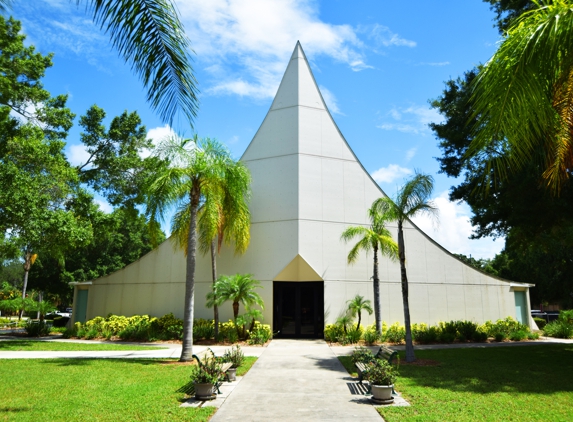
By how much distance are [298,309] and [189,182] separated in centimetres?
999

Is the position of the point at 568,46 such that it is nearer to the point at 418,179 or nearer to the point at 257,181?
the point at 418,179

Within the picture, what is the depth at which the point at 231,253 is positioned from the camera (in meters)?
22.0

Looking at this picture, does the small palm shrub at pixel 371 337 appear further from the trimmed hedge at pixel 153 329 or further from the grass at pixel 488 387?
the trimmed hedge at pixel 153 329

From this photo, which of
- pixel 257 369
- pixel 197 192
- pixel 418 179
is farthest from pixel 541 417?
pixel 197 192

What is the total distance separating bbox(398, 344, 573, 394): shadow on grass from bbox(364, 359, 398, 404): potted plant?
1.83 m

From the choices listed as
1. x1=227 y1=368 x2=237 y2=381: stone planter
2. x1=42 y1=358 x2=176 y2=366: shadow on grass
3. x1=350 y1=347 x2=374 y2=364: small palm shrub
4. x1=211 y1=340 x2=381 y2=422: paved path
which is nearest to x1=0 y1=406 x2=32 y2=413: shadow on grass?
x1=211 y1=340 x2=381 y2=422: paved path

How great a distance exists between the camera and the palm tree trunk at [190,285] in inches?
521

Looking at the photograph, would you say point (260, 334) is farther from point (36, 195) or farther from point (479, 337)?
point (36, 195)

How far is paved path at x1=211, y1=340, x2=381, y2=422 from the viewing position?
6930mm

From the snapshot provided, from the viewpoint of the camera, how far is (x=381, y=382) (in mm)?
8109

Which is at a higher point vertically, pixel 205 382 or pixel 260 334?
pixel 205 382

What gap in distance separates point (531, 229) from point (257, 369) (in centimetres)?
1089

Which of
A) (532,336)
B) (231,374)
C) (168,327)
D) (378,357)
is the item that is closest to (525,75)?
(378,357)

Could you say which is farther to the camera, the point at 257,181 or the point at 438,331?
the point at 257,181
